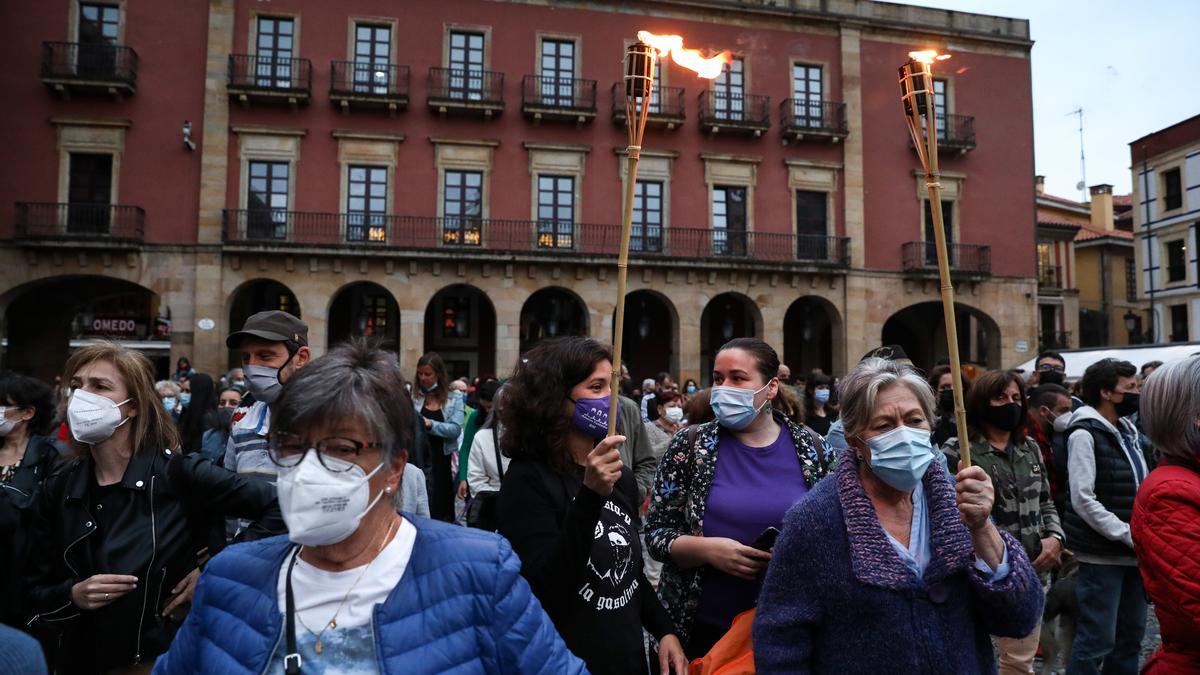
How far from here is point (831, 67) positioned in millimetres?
24094

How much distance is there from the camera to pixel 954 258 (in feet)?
80.0

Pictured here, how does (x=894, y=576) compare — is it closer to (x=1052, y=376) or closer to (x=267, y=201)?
(x=1052, y=376)

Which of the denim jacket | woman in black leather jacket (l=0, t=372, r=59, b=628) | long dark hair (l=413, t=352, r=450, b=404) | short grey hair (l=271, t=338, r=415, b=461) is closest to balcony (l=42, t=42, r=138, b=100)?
the denim jacket

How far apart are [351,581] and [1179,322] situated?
133 ft

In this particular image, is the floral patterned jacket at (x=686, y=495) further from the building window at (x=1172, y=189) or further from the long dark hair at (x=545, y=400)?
the building window at (x=1172, y=189)

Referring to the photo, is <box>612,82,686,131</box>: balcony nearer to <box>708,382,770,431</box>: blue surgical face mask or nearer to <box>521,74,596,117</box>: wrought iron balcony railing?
<box>521,74,596,117</box>: wrought iron balcony railing

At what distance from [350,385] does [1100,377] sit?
4.75 metres

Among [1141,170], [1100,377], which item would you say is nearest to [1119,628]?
[1100,377]

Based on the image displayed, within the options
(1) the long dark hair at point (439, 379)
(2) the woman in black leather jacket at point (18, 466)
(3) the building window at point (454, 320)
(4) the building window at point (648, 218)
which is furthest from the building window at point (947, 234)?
(2) the woman in black leather jacket at point (18, 466)

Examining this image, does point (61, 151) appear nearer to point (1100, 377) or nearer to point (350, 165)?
point (350, 165)

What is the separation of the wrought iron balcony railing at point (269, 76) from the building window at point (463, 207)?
455cm

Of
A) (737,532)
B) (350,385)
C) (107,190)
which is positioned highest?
(107,190)

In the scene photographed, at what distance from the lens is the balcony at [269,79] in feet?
66.6

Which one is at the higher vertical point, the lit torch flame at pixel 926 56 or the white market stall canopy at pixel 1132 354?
the lit torch flame at pixel 926 56
